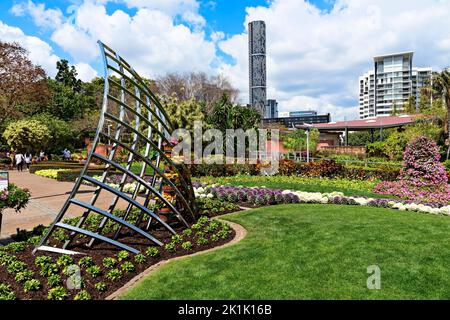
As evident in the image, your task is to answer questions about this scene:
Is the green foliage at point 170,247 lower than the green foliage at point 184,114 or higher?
lower

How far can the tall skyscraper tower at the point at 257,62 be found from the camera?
113 meters

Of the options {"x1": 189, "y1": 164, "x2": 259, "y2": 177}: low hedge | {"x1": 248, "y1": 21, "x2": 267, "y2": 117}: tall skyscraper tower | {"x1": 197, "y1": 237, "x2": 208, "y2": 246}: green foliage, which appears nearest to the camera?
{"x1": 197, "y1": 237, "x2": 208, "y2": 246}: green foliage

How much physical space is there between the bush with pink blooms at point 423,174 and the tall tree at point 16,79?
2937 cm

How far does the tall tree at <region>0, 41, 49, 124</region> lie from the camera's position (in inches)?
1159

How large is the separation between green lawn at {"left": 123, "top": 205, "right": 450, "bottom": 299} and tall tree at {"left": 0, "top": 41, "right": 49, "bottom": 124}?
2939 cm

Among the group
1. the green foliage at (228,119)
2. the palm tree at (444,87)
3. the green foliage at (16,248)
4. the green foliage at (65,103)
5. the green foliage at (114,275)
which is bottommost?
the green foliage at (114,275)

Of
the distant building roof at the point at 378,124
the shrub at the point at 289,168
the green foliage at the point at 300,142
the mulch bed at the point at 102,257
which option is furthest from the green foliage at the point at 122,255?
the distant building roof at the point at 378,124

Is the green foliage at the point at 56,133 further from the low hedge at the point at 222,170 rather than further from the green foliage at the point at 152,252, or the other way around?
the green foliage at the point at 152,252

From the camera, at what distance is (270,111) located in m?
169

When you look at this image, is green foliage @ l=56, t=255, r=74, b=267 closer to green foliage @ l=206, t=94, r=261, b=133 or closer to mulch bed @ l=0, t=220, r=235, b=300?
mulch bed @ l=0, t=220, r=235, b=300

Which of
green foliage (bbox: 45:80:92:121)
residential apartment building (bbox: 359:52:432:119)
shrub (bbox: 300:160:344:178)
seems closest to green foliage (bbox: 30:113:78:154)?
green foliage (bbox: 45:80:92:121)

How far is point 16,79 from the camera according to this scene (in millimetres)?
29828

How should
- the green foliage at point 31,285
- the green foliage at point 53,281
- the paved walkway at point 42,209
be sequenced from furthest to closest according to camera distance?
the paved walkway at point 42,209, the green foliage at point 53,281, the green foliage at point 31,285

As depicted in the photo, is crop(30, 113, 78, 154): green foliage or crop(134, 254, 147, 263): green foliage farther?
crop(30, 113, 78, 154): green foliage
